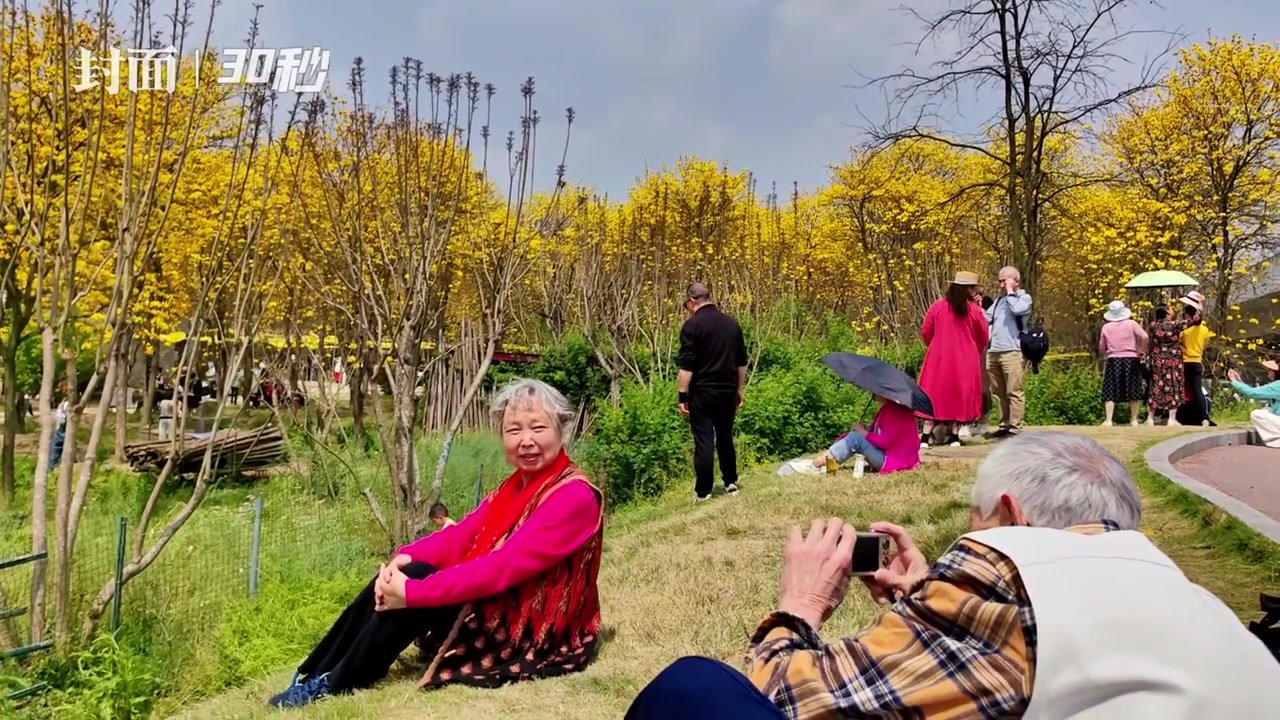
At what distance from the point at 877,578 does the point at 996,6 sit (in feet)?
40.6

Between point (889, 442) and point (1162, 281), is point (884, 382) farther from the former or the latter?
point (1162, 281)

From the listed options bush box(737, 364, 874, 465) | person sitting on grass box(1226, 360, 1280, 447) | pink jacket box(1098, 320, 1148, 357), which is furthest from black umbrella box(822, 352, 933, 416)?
pink jacket box(1098, 320, 1148, 357)

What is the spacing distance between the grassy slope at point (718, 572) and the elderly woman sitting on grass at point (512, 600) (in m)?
0.11

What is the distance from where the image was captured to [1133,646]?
150 cm

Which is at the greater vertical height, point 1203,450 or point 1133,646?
point 1133,646

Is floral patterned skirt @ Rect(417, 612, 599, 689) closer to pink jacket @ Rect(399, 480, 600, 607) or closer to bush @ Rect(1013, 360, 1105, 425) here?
pink jacket @ Rect(399, 480, 600, 607)

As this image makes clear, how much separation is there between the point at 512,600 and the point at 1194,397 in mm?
10302

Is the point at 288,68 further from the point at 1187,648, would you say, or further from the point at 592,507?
the point at 1187,648

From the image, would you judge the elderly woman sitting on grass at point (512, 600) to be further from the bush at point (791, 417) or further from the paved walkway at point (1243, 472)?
the bush at point (791, 417)

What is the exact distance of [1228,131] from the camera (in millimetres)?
19844

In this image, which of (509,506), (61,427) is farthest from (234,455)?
(509,506)

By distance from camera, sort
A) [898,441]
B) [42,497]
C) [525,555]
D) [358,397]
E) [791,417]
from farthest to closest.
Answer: [358,397]
[791,417]
[898,441]
[42,497]
[525,555]

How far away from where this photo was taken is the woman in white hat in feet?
35.5

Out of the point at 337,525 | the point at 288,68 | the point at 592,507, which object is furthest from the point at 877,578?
the point at 337,525
